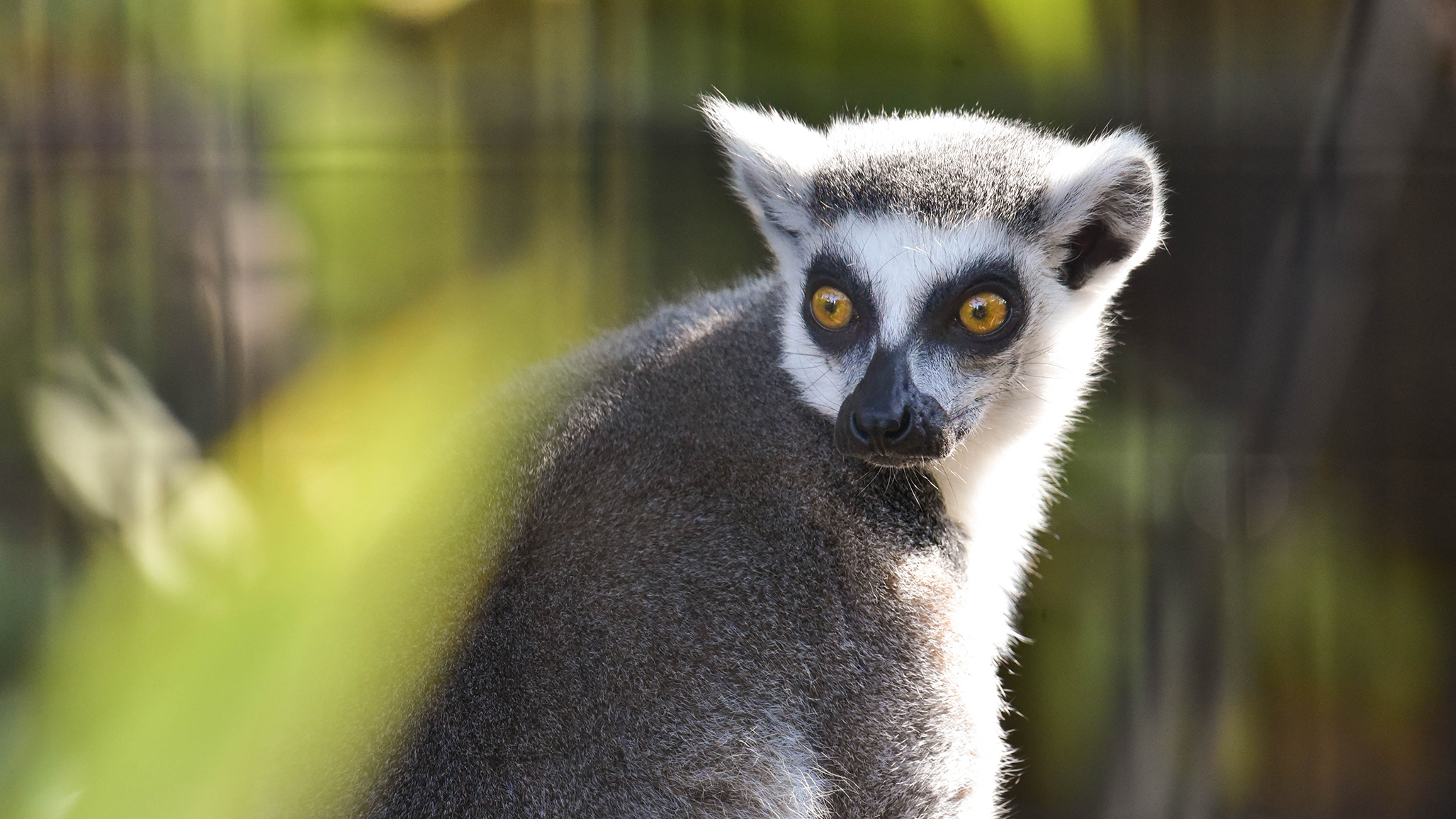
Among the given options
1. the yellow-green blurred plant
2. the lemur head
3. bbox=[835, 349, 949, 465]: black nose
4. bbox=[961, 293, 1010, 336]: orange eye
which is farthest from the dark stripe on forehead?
the yellow-green blurred plant

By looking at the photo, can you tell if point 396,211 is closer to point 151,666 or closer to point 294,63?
point 294,63

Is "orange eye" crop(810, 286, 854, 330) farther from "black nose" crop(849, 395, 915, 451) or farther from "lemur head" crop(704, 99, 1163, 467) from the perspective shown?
"black nose" crop(849, 395, 915, 451)

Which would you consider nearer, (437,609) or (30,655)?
(437,609)

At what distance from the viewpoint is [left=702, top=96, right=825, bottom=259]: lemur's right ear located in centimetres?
154

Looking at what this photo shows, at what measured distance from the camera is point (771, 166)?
1.55 metres

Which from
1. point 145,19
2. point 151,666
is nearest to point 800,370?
point 151,666

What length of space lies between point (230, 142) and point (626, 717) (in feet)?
5.82

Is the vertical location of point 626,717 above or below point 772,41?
below

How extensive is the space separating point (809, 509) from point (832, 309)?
0.87ft

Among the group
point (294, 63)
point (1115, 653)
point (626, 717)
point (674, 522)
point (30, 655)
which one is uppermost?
point (294, 63)

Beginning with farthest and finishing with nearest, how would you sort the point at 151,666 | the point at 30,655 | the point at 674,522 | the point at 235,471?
the point at 235,471
the point at 30,655
the point at 151,666
the point at 674,522

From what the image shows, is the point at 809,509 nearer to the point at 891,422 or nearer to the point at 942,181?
the point at 891,422

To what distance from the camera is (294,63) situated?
7.54ft

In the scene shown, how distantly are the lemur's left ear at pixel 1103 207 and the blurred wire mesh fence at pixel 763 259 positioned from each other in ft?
2.72
